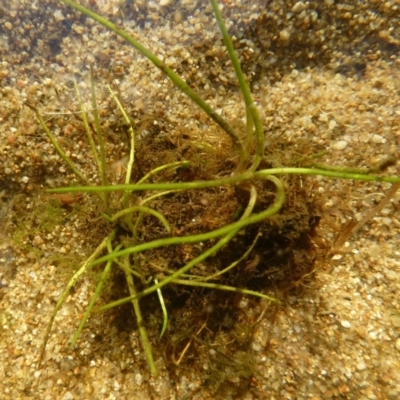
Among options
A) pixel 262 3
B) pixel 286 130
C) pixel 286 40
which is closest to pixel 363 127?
pixel 286 130

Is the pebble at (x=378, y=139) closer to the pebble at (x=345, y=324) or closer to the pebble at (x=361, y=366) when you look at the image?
the pebble at (x=345, y=324)

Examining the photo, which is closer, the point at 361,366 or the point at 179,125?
the point at 361,366

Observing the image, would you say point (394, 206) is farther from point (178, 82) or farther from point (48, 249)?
point (48, 249)

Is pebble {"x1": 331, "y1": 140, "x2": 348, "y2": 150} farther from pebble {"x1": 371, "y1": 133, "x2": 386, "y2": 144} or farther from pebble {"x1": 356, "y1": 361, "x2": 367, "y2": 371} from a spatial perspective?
pebble {"x1": 356, "y1": 361, "x2": 367, "y2": 371}

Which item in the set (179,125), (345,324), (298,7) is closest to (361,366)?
(345,324)

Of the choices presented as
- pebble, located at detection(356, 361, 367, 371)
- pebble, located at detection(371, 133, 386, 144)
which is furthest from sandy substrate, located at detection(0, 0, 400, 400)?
pebble, located at detection(356, 361, 367, 371)

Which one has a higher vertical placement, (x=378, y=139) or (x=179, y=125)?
(x=179, y=125)

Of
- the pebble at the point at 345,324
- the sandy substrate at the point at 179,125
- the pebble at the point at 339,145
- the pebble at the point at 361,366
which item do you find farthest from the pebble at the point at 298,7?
the pebble at the point at 361,366

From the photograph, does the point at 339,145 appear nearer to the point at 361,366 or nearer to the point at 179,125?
the point at 179,125

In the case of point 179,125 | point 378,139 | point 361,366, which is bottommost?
point 361,366
